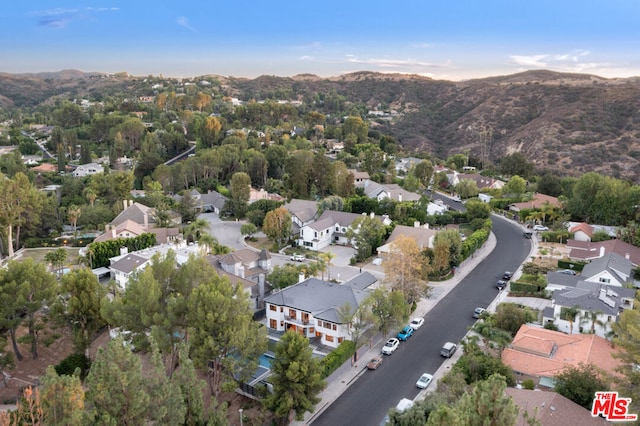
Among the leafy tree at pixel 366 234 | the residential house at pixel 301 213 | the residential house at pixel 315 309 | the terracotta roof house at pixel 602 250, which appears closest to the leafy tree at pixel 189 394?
the residential house at pixel 315 309

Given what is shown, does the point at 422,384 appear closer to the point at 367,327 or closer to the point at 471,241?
the point at 367,327

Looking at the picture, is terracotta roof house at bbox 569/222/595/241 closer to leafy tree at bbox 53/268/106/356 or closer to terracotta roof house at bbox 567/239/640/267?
terracotta roof house at bbox 567/239/640/267

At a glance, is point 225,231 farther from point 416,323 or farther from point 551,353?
point 551,353

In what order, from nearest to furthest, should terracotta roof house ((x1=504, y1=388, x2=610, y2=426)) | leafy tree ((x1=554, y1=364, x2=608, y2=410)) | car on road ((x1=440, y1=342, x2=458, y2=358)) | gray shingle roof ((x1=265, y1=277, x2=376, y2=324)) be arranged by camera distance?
terracotta roof house ((x1=504, y1=388, x2=610, y2=426)) → leafy tree ((x1=554, y1=364, x2=608, y2=410)) → car on road ((x1=440, y1=342, x2=458, y2=358)) → gray shingle roof ((x1=265, y1=277, x2=376, y2=324))

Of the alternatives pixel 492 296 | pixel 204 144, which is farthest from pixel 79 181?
pixel 492 296

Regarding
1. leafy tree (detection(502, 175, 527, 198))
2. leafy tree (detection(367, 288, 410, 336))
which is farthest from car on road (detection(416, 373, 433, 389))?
leafy tree (detection(502, 175, 527, 198))

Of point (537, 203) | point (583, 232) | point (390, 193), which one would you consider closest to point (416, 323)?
point (583, 232)
